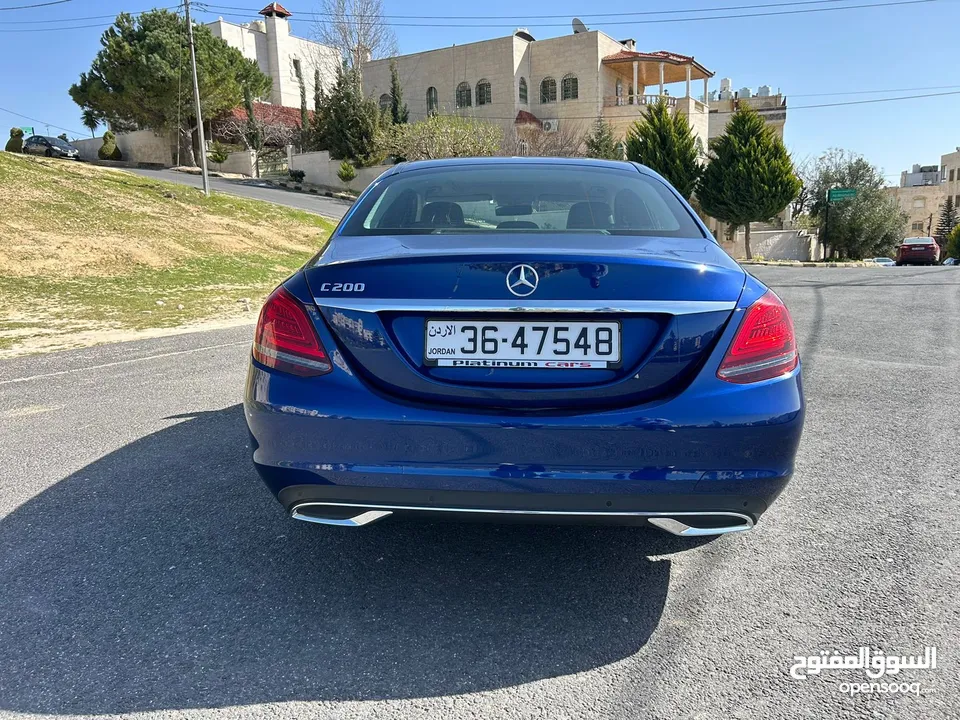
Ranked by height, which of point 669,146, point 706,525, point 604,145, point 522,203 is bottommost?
point 706,525

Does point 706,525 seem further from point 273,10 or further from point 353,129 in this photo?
point 273,10

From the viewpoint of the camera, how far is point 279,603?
7.61ft

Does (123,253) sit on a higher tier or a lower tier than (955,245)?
higher

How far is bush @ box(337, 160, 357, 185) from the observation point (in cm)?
4034

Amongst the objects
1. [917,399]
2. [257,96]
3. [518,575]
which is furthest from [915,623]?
[257,96]

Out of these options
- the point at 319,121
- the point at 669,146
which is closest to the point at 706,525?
the point at 669,146

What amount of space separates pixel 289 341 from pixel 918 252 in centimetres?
3576

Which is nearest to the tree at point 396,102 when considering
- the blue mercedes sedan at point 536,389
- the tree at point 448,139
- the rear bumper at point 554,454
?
the tree at point 448,139

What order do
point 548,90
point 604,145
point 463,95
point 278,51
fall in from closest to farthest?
point 604,145 → point 548,90 → point 463,95 → point 278,51

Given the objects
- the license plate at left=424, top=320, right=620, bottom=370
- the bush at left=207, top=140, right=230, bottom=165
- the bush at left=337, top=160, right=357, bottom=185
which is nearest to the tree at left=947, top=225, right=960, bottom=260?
the bush at left=337, top=160, right=357, bottom=185

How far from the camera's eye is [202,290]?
12.4 meters

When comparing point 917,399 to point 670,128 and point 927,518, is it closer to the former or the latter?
point 927,518

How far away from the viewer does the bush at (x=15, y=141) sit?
1829 inches

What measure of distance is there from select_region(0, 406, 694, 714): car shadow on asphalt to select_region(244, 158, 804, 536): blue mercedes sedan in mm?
408
